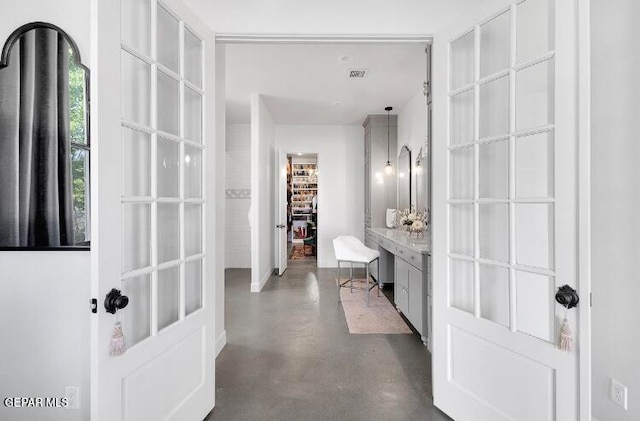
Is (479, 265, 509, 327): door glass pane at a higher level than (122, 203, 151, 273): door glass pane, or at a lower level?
lower

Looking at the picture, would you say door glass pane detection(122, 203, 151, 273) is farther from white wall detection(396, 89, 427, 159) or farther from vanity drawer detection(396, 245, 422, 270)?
white wall detection(396, 89, 427, 159)

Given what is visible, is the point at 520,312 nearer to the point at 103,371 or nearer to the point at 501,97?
the point at 501,97

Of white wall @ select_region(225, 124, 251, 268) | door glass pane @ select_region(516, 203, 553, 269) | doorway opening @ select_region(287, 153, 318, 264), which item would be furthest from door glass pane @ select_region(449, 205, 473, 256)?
doorway opening @ select_region(287, 153, 318, 264)

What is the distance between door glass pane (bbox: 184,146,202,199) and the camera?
1.65 meters

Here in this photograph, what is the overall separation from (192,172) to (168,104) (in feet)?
1.20

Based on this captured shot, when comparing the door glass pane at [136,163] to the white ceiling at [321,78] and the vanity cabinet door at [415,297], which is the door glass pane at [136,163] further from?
the vanity cabinet door at [415,297]

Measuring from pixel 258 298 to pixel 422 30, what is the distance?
11.8ft

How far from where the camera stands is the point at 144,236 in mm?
1383

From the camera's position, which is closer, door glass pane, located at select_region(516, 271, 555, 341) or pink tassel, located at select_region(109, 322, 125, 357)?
pink tassel, located at select_region(109, 322, 125, 357)

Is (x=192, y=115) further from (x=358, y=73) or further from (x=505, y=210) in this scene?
(x=358, y=73)

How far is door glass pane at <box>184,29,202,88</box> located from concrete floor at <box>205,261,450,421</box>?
1980mm

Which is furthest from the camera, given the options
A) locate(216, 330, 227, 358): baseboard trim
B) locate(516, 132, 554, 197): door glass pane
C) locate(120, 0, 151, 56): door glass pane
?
locate(216, 330, 227, 358): baseboard trim
